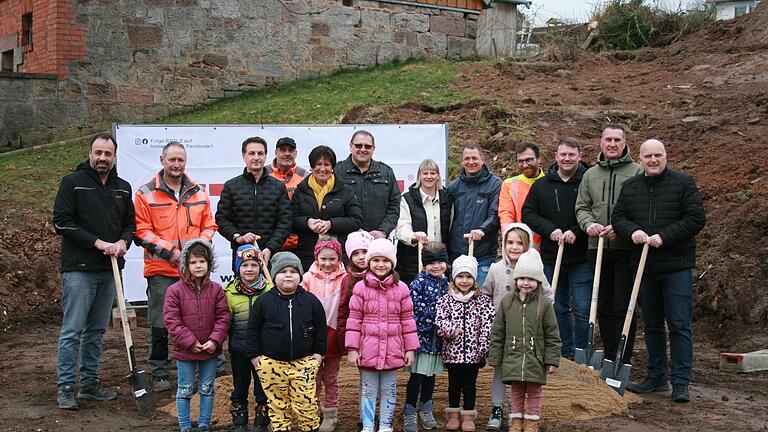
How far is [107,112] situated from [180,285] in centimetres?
973

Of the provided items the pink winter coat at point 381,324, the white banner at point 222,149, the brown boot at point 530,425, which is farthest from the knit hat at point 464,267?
the white banner at point 222,149

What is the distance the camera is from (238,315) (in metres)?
6.20

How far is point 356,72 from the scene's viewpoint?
16.8 metres

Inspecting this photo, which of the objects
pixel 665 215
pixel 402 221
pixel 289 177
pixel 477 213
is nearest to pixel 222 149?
pixel 289 177

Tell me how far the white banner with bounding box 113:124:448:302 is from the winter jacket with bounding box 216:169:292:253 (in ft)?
8.35

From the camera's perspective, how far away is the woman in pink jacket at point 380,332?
5.93 metres

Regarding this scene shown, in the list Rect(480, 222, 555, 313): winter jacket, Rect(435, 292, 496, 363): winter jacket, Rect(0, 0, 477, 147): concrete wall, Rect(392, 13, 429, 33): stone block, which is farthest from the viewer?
Rect(392, 13, 429, 33): stone block

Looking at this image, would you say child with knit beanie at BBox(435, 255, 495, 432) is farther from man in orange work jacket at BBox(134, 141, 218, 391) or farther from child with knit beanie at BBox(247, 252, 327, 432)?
man in orange work jacket at BBox(134, 141, 218, 391)

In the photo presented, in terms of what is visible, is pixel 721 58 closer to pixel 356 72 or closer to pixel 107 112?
pixel 356 72

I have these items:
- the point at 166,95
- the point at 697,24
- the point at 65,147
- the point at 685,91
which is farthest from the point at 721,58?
the point at 65,147

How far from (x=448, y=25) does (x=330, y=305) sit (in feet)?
40.8

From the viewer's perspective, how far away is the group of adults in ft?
22.7

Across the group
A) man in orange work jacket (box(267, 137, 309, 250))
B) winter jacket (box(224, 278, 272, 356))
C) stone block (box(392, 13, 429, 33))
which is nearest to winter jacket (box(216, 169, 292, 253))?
man in orange work jacket (box(267, 137, 309, 250))

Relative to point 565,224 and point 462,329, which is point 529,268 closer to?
point 462,329
